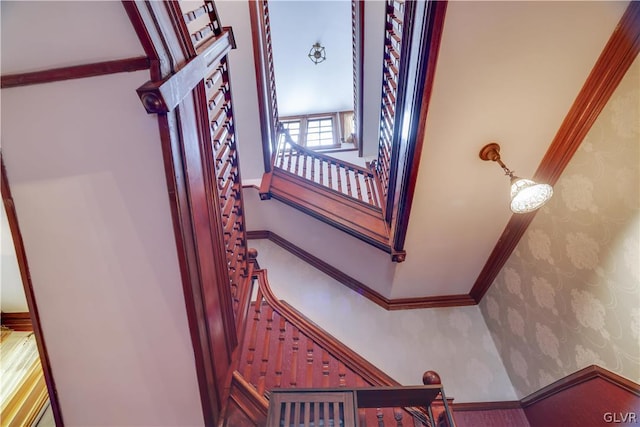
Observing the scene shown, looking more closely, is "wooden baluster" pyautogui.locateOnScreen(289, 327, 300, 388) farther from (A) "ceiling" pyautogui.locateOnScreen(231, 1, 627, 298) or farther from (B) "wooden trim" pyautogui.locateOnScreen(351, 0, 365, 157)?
(B) "wooden trim" pyautogui.locateOnScreen(351, 0, 365, 157)

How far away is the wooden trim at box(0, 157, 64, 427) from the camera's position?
49.6 inches

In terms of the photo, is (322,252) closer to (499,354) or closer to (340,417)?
(499,354)

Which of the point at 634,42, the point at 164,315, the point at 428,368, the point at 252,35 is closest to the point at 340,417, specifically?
the point at 164,315

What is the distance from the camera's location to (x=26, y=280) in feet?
4.47

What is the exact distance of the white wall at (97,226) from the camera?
116 centimetres

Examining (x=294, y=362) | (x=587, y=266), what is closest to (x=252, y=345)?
(x=294, y=362)

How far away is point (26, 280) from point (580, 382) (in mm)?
3033

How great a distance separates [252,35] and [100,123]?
2674 millimetres

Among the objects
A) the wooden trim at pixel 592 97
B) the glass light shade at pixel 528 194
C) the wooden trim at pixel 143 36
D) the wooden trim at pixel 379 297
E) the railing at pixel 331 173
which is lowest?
the wooden trim at pixel 143 36

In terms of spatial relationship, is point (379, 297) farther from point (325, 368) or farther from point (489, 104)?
point (489, 104)

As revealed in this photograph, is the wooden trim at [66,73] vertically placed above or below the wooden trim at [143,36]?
below

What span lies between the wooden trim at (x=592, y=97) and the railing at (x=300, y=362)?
5.32 ft

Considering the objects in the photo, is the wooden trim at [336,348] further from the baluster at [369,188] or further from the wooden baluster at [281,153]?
the wooden baluster at [281,153]

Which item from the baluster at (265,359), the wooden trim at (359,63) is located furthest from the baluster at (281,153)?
the baluster at (265,359)
